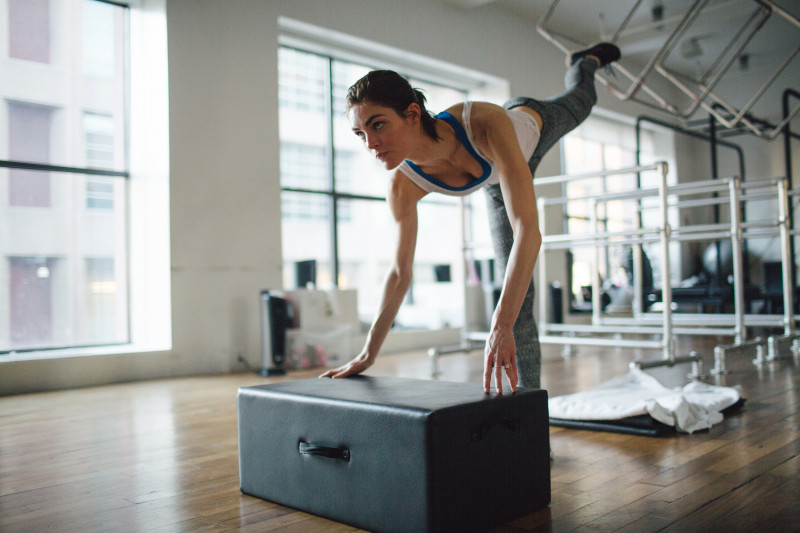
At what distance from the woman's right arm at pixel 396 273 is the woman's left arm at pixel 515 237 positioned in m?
0.26

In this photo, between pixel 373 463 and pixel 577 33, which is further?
pixel 577 33

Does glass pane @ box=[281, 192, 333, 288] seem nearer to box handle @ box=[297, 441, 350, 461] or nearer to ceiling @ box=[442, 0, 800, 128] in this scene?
ceiling @ box=[442, 0, 800, 128]

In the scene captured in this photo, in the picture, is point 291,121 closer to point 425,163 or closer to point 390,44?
point 390,44

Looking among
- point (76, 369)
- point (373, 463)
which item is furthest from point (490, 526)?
point (76, 369)

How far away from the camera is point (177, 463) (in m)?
1.77

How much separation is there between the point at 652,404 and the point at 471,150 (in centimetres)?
104

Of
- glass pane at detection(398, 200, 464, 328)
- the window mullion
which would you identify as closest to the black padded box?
the window mullion

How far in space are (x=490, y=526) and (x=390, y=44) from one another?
4.53 m

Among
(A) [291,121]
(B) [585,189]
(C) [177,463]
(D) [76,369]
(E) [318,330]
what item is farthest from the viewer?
(B) [585,189]

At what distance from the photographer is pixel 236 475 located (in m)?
1.64

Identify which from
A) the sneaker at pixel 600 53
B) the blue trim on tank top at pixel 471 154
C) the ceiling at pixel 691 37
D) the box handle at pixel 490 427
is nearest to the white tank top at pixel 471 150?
the blue trim on tank top at pixel 471 154

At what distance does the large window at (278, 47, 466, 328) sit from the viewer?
4868 millimetres

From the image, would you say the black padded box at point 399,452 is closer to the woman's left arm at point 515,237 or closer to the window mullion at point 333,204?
the woman's left arm at point 515,237

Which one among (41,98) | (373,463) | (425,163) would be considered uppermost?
(41,98)
